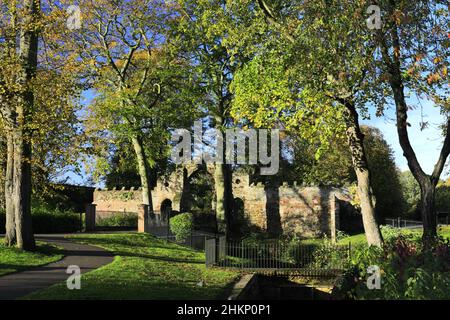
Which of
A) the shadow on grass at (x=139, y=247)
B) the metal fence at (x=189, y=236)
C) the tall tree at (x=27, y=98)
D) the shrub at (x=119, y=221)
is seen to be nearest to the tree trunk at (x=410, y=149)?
the shadow on grass at (x=139, y=247)

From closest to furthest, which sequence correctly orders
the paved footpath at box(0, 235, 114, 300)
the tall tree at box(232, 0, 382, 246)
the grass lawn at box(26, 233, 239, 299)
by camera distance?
the grass lawn at box(26, 233, 239, 299)
the paved footpath at box(0, 235, 114, 300)
the tall tree at box(232, 0, 382, 246)

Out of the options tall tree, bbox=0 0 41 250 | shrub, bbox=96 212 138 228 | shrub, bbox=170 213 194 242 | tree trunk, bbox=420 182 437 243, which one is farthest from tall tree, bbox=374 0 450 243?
shrub, bbox=96 212 138 228

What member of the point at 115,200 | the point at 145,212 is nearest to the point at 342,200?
the point at 145,212

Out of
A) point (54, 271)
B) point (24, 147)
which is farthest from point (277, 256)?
point (24, 147)

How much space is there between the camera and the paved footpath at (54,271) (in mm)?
10609

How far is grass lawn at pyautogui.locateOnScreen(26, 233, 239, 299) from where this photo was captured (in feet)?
34.0

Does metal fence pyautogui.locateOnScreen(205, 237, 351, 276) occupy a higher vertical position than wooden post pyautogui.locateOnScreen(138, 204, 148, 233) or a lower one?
lower

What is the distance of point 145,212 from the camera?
26922 millimetres

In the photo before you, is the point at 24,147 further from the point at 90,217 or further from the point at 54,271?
the point at 90,217

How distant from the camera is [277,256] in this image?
68.2 ft

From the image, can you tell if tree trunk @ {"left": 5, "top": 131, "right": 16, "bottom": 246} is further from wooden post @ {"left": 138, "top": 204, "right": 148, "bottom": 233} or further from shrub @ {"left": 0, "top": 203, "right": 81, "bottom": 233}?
wooden post @ {"left": 138, "top": 204, "right": 148, "bottom": 233}

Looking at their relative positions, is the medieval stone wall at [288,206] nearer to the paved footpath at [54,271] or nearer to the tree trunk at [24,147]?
the paved footpath at [54,271]

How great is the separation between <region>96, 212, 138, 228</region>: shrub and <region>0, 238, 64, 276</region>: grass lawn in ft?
52.1
